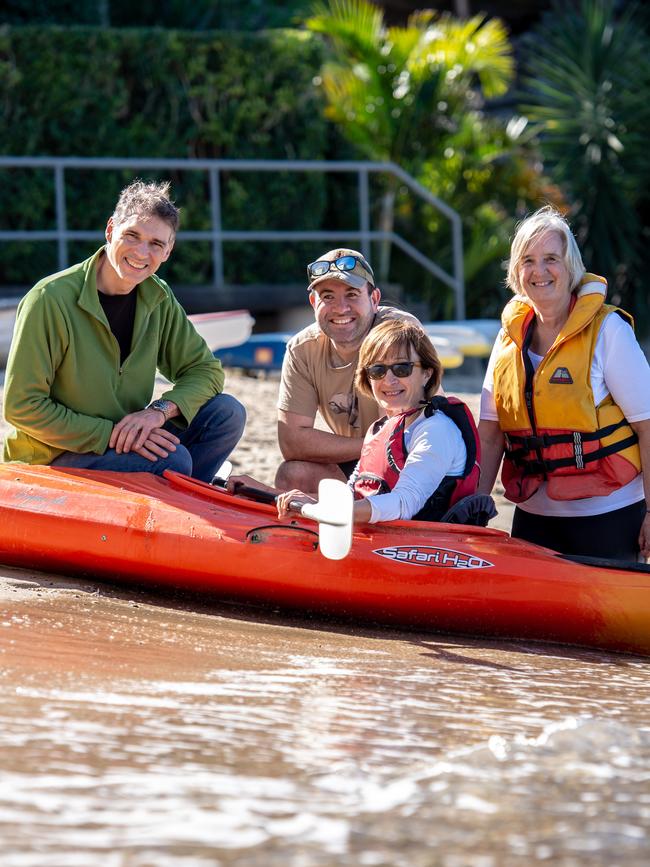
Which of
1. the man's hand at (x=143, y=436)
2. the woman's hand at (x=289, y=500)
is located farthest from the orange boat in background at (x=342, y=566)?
the man's hand at (x=143, y=436)

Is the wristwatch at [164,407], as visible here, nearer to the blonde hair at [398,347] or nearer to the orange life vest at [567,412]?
the blonde hair at [398,347]

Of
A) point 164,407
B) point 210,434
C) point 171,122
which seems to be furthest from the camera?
point 171,122

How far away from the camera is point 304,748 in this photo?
2.81 metres

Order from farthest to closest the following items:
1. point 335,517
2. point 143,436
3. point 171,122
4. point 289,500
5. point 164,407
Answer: point 171,122
point 164,407
point 143,436
point 289,500
point 335,517

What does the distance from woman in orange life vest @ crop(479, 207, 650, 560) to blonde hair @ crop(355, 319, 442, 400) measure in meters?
0.35

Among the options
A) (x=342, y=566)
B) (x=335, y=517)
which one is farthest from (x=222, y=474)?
(x=335, y=517)

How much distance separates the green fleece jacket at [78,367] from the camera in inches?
172

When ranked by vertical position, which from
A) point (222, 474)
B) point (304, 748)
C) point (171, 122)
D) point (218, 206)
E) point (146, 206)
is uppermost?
point (171, 122)

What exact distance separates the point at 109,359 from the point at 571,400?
1.60 meters

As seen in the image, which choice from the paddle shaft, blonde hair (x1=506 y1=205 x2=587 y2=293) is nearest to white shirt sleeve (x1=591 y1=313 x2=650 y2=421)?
blonde hair (x1=506 y1=205 x2=587 y2=293)

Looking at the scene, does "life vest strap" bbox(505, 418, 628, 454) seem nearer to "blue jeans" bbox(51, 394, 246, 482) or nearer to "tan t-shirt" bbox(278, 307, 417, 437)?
"tan t-shirt" bbox(278, 307, 417, 437)

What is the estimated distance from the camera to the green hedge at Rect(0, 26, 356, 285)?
1076 cm

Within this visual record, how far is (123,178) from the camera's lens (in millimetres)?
10961

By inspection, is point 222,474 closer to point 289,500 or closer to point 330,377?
point 330,377
